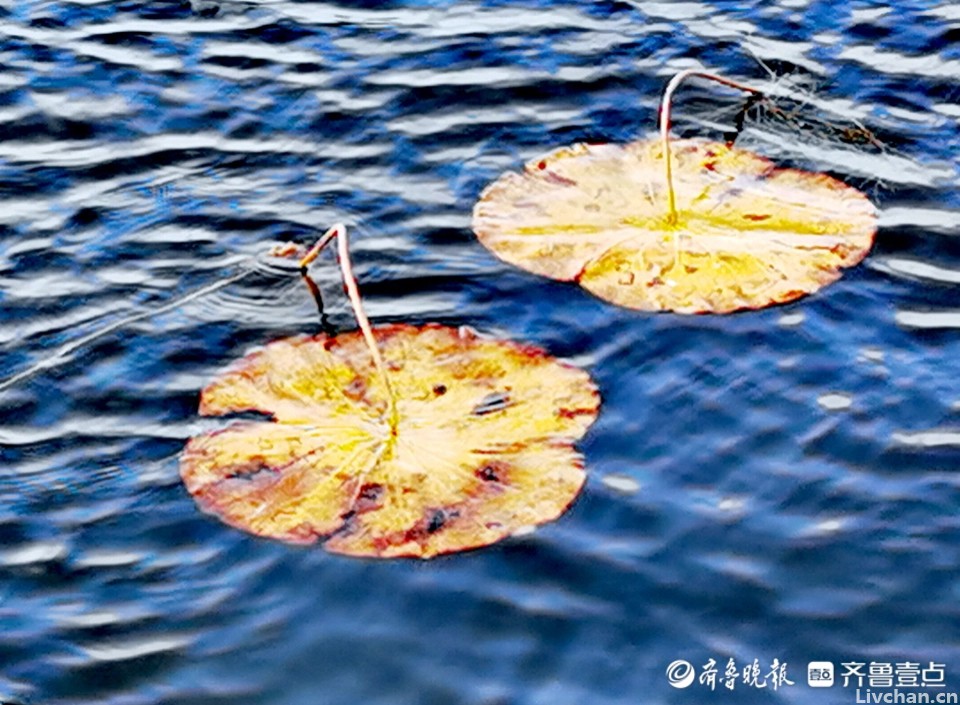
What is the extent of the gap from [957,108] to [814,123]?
25.6 inches

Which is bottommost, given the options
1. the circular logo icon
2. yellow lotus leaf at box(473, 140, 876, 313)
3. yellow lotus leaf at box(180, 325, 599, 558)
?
the circular logo icon

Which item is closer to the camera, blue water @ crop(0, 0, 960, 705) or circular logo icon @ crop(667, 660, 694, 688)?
circular logo icon @ crop(667, 660, 694, 688)

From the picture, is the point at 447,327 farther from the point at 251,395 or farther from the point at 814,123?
the point at 814,123

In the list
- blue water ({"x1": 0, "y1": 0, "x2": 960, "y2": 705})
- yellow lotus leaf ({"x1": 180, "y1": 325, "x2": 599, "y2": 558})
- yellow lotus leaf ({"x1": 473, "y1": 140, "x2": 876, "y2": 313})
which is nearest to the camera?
blue water ({"x1": 0, "y1": 0, "x2": 960, "y2": 705})

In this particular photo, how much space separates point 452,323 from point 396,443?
91 cm

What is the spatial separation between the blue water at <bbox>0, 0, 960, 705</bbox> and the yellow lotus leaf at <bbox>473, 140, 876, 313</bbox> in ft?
0.33

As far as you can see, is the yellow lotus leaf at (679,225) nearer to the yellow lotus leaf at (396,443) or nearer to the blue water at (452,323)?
the blue water at (452,323)

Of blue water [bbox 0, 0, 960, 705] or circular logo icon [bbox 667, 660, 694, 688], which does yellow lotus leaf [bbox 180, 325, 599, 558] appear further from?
circular logo icon [bbox 667, 660, 694, 688]

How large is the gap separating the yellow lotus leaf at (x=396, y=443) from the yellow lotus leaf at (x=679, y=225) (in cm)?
64

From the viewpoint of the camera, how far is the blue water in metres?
4.68

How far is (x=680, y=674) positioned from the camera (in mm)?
4559

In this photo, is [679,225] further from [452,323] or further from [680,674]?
[680,674]

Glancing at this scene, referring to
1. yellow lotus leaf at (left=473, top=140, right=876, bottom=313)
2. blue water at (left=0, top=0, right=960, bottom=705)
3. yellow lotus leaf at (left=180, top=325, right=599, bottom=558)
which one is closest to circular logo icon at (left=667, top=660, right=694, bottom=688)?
blue water at (left=0, top=0, right=960, bottom=705)

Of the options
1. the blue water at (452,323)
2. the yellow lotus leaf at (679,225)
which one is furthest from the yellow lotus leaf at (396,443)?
the yellow lotus leaf at (679,225)
